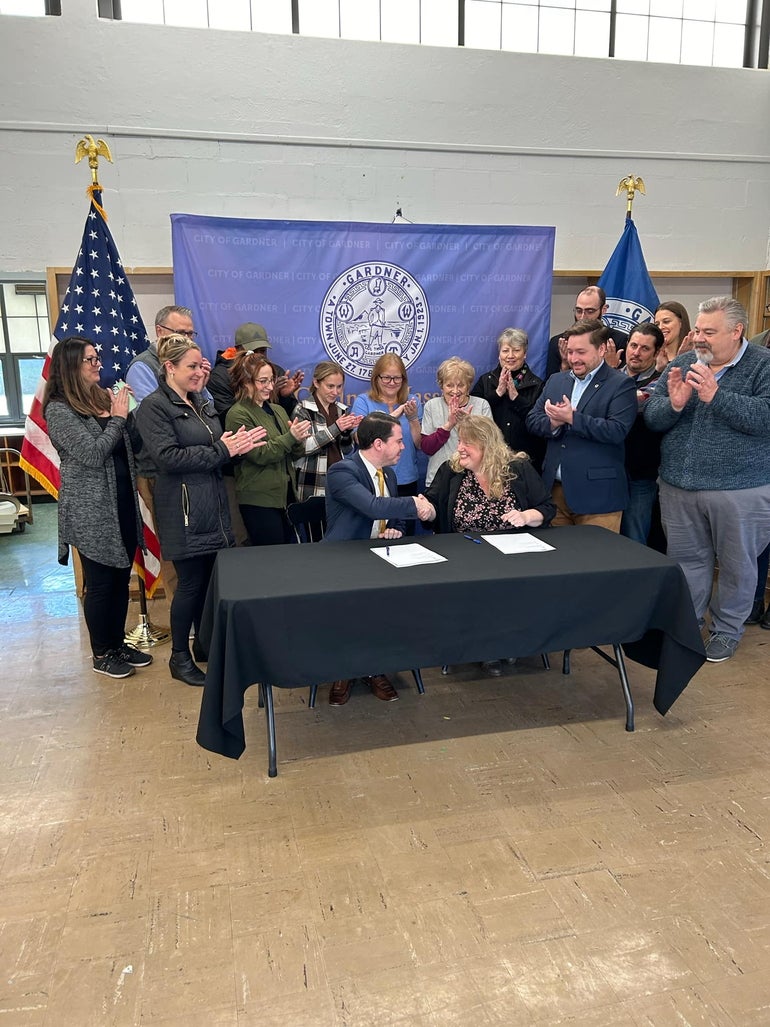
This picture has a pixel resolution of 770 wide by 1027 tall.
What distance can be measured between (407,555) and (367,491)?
0.36 meters

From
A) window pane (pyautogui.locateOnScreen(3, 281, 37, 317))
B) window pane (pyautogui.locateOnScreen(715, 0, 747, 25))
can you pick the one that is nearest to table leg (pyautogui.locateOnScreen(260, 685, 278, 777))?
window pane (pyautogui.locateOnScreen(715, 0, 747, 25))

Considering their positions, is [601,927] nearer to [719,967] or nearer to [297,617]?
[719,967]

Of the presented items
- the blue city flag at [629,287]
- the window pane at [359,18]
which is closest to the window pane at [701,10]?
the blue city flag at [629,287]

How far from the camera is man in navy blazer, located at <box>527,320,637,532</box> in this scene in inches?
135

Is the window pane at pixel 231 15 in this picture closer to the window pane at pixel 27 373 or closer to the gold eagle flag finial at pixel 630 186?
the gold eagle flag finial at pixel 630 186

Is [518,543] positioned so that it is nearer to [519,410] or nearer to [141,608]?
[519,410]

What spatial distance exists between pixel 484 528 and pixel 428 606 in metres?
0.78

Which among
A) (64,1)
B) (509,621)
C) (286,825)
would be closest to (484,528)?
(509,621)

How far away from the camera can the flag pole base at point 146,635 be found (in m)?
3.82

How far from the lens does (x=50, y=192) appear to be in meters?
4.49

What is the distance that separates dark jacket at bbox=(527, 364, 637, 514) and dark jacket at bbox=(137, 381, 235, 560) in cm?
159

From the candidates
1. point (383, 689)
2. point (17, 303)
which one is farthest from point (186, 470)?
point (17, 303)

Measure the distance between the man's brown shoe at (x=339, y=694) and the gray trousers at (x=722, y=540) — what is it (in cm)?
169

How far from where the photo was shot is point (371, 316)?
4559mm
